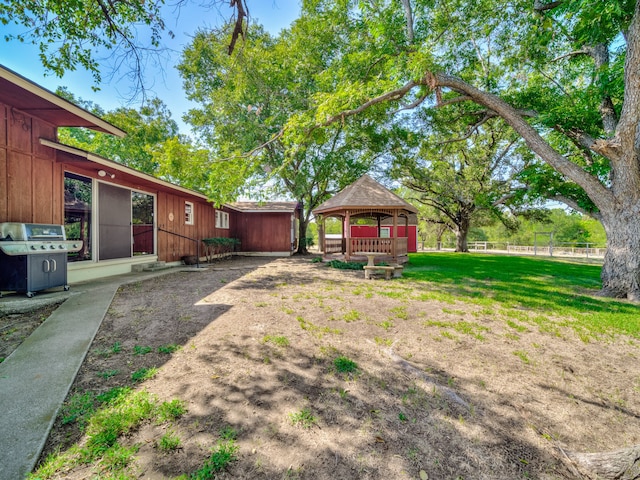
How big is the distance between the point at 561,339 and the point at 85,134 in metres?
33.3

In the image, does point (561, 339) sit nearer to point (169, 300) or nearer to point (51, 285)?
point (169, 300)

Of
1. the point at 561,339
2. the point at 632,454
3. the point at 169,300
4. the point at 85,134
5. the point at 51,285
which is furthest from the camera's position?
the point at 85,134

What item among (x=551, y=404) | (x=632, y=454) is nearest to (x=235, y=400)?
(x=632, y=454)

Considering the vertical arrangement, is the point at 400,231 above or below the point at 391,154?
below

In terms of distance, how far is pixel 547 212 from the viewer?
21359 mm

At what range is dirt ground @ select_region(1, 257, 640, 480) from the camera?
1.93m

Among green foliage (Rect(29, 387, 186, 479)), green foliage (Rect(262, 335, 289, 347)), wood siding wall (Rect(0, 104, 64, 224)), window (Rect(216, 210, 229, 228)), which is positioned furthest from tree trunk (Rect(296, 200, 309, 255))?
green foliage (Rect(29, 387, 186, 479))

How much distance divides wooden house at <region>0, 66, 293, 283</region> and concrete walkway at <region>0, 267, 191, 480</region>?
2163 millimetres

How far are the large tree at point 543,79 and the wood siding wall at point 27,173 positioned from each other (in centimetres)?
571

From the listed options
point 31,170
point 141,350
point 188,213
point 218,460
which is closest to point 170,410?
point 218,460

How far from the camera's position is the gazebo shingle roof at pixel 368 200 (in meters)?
11.2

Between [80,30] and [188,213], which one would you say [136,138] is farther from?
[80,30]

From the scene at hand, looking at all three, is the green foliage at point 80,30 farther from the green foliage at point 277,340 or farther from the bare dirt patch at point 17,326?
the green foliage at point 277,340

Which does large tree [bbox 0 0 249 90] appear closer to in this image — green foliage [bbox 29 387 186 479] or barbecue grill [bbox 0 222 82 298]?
barbecue grill [bbox 0 222 82 298]
